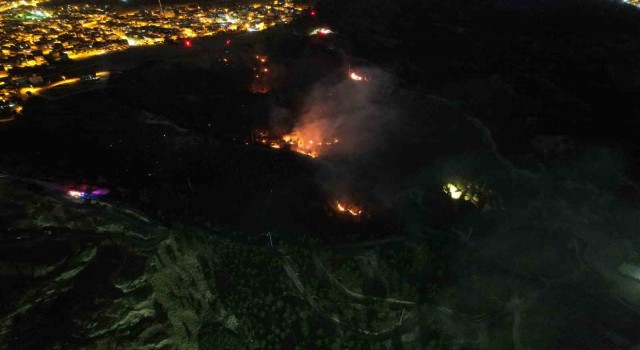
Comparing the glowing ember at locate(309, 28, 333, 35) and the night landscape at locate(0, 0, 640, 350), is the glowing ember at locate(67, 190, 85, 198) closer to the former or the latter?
the night landscape at locate(0, 0, 640, 350)

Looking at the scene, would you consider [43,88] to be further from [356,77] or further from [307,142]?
[356,77]

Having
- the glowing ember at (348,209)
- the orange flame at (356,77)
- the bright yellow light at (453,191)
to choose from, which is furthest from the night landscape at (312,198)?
the orange flame at (356,77)

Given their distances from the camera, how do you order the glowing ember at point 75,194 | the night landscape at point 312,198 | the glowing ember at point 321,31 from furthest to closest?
the glowing ember at point 321,31
the glowing ember at point 75,194
the night landscape at point 312,198

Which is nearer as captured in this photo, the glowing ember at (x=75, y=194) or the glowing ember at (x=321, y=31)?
the glowing ember at (x=75, y=194)

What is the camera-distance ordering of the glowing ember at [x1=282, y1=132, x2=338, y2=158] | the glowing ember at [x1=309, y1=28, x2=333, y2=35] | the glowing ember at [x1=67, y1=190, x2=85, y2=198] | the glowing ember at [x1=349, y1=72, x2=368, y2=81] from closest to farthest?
the glowing ember at [x1=67, y1=190, x2=85, y2=198] < the glowing ember at [x1=282, y1=132, x2=338, y2=158] < the glowing ember at [x1=349, y1=72, x2=368, y2=81] < the glowing ember at [x1=309, y1=28, x2=333, y2=35]

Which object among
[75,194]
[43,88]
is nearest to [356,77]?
[75,194]

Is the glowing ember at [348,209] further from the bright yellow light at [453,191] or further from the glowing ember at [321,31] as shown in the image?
the glowing ember at [321,31]

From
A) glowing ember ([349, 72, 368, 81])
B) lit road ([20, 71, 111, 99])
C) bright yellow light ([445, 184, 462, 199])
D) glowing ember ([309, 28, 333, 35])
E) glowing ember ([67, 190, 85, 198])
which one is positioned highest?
glowing ember ([309, 28, 333, 35])

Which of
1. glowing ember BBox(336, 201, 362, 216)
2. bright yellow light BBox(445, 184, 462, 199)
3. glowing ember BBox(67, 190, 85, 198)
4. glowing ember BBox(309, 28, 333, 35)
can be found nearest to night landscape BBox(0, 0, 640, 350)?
bright yellow light BBox(445, 184, 462, 199)

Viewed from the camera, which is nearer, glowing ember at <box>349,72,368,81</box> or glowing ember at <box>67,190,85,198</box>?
glowing ember at <box>67,190,85,198</box>
